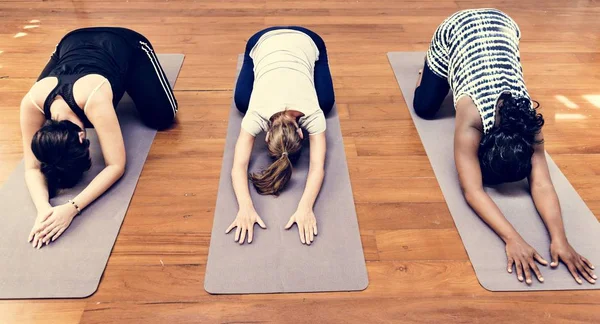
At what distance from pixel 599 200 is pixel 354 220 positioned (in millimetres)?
1094

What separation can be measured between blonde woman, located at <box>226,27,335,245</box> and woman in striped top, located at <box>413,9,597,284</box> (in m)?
0.61

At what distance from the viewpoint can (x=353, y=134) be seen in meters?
2.16

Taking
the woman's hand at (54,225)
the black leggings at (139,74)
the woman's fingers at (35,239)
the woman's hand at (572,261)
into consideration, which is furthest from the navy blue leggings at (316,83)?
the woman's hand at (572,261)

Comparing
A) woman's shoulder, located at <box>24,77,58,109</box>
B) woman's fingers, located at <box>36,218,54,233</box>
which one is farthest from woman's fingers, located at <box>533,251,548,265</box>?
woman's shoulder, located at <box>24,77,58,109</box>

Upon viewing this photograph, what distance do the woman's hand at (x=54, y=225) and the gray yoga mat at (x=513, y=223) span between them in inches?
62.5

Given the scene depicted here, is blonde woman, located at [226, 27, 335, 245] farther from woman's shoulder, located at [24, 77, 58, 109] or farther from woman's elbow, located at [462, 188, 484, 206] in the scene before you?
woman's shoulder, located at [24, 77, 58, 109]

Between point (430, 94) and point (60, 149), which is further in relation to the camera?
point (430, 94)

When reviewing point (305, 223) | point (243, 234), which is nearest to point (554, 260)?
point (305, 223)

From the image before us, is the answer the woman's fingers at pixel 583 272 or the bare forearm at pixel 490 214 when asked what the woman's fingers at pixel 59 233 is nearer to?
the bare forearm at pixel 490 214

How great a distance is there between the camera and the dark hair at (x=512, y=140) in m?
1.52

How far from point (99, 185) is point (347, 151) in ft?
3.76

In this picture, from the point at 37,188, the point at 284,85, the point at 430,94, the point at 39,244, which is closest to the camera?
the point at 39,244

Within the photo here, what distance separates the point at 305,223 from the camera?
5.43ft

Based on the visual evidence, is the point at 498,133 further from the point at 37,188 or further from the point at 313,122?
the point at 37,188
